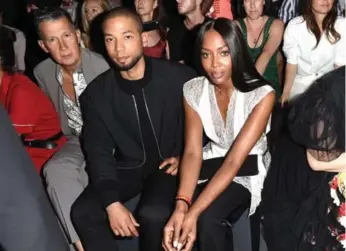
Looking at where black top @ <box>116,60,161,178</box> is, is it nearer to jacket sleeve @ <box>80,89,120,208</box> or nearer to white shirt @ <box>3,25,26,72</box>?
jacket sleeve @ <box>80,89,120,208</box>

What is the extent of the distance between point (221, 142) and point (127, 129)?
0.38 metres

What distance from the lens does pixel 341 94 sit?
149cm

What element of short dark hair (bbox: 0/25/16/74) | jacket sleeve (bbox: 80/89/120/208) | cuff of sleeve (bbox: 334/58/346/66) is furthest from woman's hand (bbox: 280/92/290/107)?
short dark hair (bbox: 0/25/16/74)

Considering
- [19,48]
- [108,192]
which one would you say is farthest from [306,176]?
[19,48]

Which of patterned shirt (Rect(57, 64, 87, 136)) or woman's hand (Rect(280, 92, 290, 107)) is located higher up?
patterned shirt (Rect(57, 64, 87, 136))

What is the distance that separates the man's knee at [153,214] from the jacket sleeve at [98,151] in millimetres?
115

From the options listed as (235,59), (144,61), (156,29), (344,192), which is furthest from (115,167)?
(156,29)

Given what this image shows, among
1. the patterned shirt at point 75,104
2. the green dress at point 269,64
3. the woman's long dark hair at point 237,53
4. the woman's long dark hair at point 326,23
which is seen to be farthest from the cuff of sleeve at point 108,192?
the woman's long dark hair at point 326,23

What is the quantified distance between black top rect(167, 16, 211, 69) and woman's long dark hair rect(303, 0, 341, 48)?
53 centimetres

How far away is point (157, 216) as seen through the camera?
1.85 metres

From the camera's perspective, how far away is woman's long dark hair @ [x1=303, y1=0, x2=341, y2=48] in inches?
100.0

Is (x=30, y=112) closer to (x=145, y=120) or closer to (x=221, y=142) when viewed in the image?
(x=145, y=120)

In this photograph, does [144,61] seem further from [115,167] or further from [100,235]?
[100,235]

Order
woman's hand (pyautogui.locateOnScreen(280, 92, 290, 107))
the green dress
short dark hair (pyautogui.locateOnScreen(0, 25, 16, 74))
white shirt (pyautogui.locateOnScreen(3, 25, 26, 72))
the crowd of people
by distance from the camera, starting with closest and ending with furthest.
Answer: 1. the crowd of people
2. short dark hair (pyautogui.locateOnScreen(0, 25, 16, 74))
3. woman's hand (pyautogui.locateOnScreen(280, 92, 290, 107))
4. the green dress
5. white shirt (pyautogui.locateOnScreen(3, 25, 26, 72))
